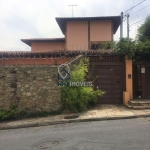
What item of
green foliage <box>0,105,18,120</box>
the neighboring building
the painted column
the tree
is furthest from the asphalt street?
the neighboring building

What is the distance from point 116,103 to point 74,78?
135 inches

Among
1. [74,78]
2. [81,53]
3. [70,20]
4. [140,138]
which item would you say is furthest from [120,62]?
[70,20]

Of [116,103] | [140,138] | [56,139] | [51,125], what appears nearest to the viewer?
[140,138]

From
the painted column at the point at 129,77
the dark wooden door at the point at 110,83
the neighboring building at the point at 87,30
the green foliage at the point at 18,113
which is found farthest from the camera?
the neighboring building at the point at 87,30

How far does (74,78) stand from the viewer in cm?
→ 1014

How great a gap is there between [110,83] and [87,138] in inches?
251

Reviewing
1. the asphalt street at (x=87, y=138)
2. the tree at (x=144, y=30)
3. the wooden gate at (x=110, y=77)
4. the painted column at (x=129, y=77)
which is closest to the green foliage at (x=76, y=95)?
the wooden gate at (x=110, y=77)

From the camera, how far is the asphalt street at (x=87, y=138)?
5.22 meters

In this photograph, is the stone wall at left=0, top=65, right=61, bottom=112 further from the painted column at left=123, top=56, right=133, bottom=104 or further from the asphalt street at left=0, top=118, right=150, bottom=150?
the painted column at left=123, top=56, right=133, bottom=104

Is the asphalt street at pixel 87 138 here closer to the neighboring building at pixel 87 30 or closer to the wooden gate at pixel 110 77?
the wooden gate at pixel 110 77

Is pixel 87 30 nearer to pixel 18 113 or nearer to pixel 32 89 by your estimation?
pixel 32 89

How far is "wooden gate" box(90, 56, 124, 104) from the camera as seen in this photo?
11.9 metres

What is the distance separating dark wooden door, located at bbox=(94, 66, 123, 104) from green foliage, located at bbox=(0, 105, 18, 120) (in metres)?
4.88

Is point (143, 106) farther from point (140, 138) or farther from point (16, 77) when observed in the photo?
point (16, 77)
